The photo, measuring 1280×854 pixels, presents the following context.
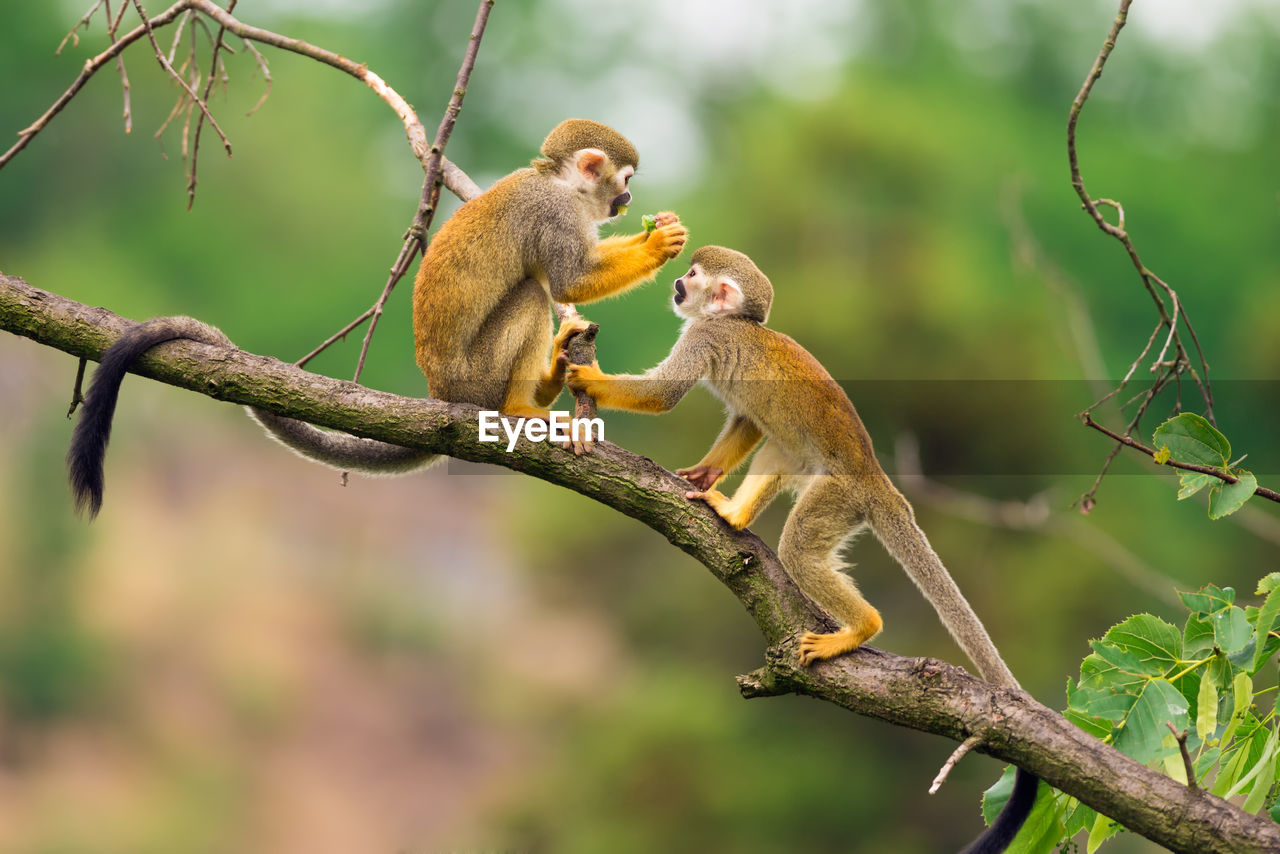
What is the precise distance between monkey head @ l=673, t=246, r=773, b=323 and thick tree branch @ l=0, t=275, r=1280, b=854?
705 mm

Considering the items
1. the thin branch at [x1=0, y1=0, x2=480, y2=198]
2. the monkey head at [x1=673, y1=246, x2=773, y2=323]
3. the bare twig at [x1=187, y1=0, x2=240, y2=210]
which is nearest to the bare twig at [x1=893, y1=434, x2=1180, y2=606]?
the monkey head at [x1=673, y1=246, x2=773, y2=323]

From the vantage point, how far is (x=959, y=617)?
2773 mm

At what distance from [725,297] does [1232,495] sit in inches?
53.7

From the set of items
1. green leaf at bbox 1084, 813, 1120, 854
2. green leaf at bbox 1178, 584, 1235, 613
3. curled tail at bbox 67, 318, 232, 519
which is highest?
curled tail at bbox 67, 318, 232, 519

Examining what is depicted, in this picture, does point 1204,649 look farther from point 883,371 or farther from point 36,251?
point 36,251

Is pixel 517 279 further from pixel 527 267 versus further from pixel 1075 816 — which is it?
pixel 1075 816

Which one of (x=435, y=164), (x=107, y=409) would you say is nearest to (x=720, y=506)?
(x=435, y=164)

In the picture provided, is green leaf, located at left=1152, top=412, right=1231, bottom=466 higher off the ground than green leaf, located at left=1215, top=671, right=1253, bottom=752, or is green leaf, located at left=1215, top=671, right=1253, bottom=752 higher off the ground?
green leaf, located at left=1152, top=412, right=1231, bottom=466

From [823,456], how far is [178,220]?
17.8m

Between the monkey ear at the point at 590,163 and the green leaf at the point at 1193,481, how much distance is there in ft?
5.28

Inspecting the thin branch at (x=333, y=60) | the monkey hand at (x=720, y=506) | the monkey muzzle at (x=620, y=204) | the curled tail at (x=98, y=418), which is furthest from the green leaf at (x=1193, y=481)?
the curled tail at (x=98, y=418)

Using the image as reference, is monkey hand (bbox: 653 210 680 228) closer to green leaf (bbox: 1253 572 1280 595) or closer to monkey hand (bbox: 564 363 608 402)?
monkey hand (bbox: 564 363 608 402)

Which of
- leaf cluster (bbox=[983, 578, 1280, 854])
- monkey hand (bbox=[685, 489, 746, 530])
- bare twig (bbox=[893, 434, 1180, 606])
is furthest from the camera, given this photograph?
bare twig (bbox=[893, 434, 1180, 606])

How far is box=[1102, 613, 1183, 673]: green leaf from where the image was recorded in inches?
95.7
